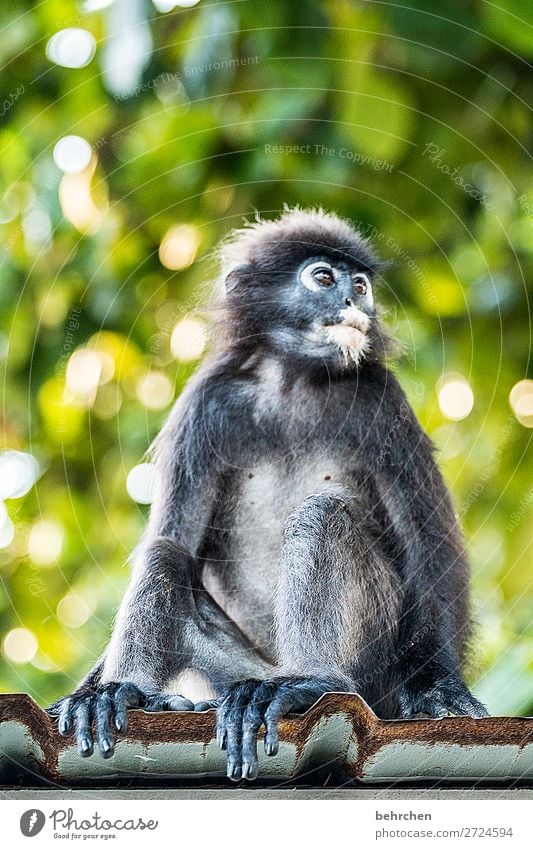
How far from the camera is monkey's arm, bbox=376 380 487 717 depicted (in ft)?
12.8

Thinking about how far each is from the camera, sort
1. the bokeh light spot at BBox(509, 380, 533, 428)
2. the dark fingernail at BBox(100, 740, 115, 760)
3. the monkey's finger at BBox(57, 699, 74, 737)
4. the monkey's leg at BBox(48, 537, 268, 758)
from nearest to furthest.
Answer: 1. the dark fingernail at BBox(100, 740, 115, 760)
2. the monkey's finger at BBox(57, 699, 74, 737)
3. the monkey's leg at BBox(48, 537, 268, 758)
4. the bokeh light spot at BBox(509, 380, 533, 428)

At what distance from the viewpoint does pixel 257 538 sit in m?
4.48

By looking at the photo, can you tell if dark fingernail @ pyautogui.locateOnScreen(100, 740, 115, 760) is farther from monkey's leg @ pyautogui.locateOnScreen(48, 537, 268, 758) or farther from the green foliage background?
the green foliage background

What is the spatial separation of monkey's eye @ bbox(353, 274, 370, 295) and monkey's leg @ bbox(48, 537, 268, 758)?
3.61 feet

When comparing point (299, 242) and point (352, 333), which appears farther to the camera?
point (299, 242)

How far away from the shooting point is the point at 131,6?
5363mm

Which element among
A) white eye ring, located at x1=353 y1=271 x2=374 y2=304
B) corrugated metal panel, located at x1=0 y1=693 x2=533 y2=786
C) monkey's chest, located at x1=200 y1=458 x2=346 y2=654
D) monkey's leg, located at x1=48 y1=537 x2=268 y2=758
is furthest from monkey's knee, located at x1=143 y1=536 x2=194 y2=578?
white eye ring, located at x1=353 y1=271 x2=374 y2=304

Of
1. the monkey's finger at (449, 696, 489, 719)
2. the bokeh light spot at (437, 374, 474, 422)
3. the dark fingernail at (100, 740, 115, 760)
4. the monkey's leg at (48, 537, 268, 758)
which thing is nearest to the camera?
the dark fingernail at (100, 740, 115, 760)

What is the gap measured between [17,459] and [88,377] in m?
0.91

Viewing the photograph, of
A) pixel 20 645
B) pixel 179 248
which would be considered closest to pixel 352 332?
pixel 179 248

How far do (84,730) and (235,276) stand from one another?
7.24 feet

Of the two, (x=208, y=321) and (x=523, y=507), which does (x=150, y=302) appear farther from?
(x=523, y=507)

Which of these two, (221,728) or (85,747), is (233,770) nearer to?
(221,728)
